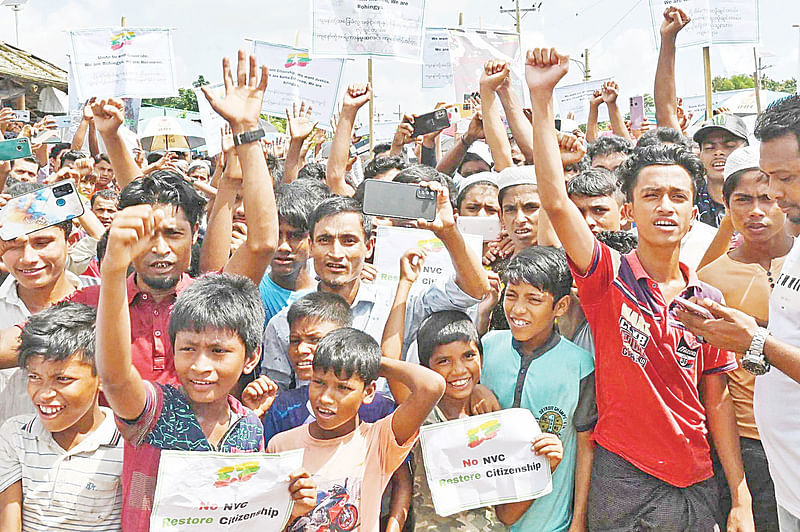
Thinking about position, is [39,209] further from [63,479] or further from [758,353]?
[758,353]

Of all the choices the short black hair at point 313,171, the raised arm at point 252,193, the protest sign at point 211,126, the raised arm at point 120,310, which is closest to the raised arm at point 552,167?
the raised arm at point 252,193

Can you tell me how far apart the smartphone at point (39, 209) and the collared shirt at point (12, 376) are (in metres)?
0.44

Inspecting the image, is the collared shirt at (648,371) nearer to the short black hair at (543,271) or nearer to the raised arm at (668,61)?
the short black hair at (543,271)

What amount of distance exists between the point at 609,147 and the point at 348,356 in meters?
3.31

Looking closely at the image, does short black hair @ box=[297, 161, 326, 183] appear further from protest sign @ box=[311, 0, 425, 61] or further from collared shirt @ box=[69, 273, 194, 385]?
collared shirt @ box=[69, 273, 194, 385]

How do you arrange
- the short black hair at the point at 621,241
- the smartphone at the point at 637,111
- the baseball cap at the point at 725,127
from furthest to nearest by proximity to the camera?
the smartphone at the point at 637,111 < the baseball cap at the point at 725,127 < the short black hair at the point at 621,241

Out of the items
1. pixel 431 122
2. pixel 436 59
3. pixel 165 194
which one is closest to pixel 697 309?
pixel 165 194

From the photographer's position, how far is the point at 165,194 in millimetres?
3158

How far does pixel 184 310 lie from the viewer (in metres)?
2.62

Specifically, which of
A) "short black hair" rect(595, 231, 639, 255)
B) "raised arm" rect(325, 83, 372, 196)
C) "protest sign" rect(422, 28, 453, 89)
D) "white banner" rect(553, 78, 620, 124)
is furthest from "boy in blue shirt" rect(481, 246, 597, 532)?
"white banner" rect(553, 78, 620, 124)

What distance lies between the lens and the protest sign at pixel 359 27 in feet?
19.6

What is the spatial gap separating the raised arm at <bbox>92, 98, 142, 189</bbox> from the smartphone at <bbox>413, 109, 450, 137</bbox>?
95.8 inches

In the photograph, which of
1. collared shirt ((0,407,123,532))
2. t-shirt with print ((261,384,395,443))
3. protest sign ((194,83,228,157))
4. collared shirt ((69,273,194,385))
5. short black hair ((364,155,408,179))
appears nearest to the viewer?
collared shirt ((0,407,123,532))

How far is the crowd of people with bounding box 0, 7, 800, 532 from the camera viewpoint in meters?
2.51
